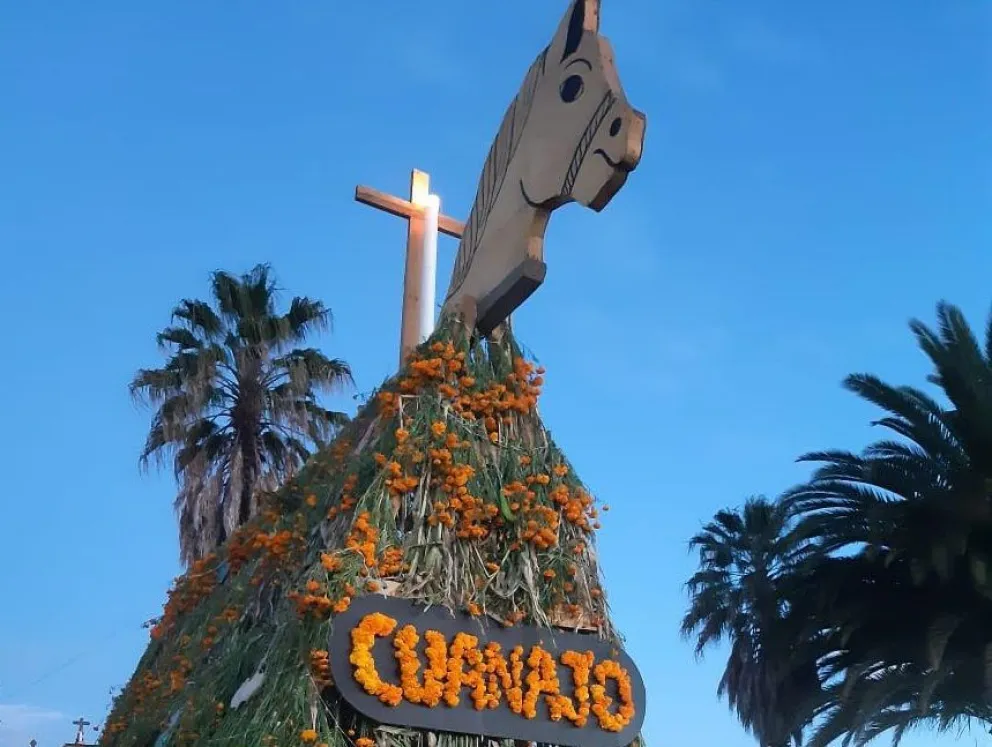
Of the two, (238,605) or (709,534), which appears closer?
(238,605)

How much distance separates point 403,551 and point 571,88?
3021 mm

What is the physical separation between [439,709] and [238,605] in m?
1.96

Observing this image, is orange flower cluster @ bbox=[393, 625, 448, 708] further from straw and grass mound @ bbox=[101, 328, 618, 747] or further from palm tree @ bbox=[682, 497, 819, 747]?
palm tree @ bbox=[682, 497, 819, 747]

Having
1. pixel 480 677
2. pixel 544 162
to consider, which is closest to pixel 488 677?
pixel 480 677

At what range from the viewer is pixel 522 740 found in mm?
6012

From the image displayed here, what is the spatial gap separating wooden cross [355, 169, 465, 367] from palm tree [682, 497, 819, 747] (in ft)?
35.1

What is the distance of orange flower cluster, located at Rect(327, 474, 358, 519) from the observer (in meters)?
6.38

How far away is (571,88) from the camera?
6.88 metres

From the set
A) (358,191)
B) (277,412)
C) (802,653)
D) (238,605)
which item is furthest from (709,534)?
(238,605)

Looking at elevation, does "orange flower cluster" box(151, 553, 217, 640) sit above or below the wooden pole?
below

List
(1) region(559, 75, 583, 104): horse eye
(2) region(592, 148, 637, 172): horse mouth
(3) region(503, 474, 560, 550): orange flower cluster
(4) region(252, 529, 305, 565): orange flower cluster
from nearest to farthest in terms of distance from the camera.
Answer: (2) region(592, 148, 637, 172): horse mouth < (3) region(503, 474, 560, 550): orange flower cluster < (1) region(559, 75, 583, 104): horse eye < (4) region(252, 529, 305, 565): orange flower cluster

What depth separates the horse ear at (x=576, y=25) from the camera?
6992 millimetres

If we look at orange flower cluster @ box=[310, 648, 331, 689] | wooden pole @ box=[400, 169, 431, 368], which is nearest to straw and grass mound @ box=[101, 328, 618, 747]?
orange flower cluster @ box=[310, 648, 331, 689]

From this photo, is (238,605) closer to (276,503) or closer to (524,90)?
(276,503)
